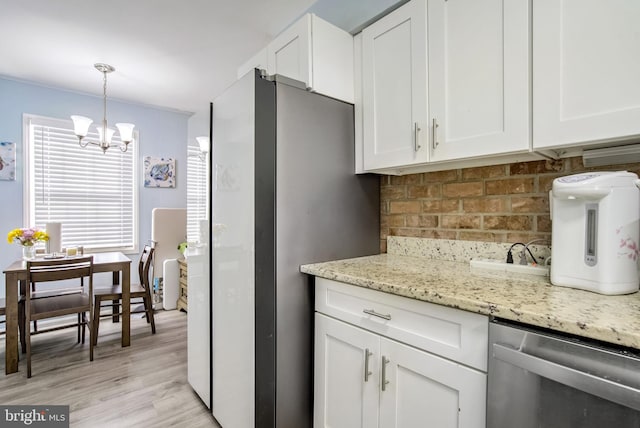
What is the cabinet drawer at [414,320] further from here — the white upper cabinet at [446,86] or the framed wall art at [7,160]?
the framed wall art at [7,160]

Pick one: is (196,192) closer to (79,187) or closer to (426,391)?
(426,391)

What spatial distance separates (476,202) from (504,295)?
696 mm

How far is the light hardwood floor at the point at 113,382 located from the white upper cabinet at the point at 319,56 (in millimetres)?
1933

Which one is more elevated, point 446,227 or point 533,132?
point 533,132

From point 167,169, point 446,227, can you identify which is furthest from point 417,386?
point 167,169

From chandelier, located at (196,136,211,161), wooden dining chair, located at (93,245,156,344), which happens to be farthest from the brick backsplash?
wooden dining chair, located at (93,245,156,344)

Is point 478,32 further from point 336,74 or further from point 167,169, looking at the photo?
point 167,169

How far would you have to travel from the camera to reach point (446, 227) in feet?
5.45

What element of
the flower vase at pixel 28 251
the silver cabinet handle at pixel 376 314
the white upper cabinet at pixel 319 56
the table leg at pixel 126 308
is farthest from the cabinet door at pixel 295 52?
the flower vase at pixel 28 251

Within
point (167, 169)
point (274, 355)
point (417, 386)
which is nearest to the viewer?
point (417, 386)

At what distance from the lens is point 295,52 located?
168 cm

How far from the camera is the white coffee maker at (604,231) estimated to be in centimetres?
95

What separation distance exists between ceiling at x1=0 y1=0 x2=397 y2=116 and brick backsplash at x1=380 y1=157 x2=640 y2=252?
3.07ft

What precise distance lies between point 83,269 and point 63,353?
780 mm
